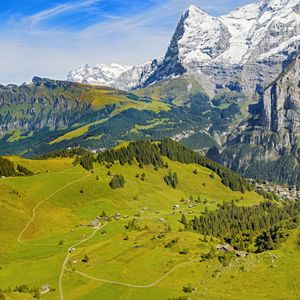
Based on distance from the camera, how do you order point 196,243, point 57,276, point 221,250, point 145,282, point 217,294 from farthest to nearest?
1. point 196,243
2. point 221,250
3. point 57,276
4. point 145,282
5. point 217,294

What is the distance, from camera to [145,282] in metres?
151

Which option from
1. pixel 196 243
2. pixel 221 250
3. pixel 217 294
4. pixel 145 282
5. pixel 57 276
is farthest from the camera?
pixel 196 243

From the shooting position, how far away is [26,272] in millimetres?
169125

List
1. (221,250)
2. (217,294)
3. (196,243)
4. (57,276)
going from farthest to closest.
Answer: (196,243)
(221,250)
(57,276)
(217,294)

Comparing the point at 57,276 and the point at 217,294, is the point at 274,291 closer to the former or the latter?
the point at 217,294

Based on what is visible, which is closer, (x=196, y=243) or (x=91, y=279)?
(x=91, y=279)

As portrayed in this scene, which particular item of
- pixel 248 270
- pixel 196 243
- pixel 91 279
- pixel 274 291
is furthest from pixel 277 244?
pixel 91 279

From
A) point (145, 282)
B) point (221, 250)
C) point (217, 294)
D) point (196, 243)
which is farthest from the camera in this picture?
point (196, 243)

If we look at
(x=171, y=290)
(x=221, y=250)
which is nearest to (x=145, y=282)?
(x=171, y=290)

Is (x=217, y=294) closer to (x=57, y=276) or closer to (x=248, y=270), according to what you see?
(x=248, y=270)

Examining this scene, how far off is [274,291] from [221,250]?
132 ft

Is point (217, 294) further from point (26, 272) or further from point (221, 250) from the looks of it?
point (26, 272)

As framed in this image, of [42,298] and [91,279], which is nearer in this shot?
[42,298]

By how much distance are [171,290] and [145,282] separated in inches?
438
